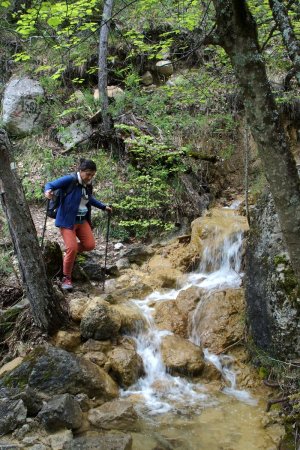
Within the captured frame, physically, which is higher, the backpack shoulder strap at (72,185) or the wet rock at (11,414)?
the backpack shoulder strap at (72,185)

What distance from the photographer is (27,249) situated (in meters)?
4.94

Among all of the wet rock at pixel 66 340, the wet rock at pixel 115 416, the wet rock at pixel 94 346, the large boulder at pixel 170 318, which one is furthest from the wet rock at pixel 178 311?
the wet rock at pixel 115 416

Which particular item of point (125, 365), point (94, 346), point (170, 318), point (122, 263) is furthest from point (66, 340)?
point (122, 263)

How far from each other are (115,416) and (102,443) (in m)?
0.56

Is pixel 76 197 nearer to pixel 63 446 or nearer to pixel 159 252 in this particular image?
pixel 159 252

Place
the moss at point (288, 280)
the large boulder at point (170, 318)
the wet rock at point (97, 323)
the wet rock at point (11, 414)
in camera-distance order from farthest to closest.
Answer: the large boulder at point (170, 318) < the wet rock at point (97, 323) < the moss at point (288, 280) < the wet rock at point (11, 414)

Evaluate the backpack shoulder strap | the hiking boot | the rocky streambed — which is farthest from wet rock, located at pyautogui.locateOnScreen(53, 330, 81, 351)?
the backpack shoulder strap

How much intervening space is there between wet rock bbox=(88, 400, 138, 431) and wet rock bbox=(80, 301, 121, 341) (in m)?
1.10

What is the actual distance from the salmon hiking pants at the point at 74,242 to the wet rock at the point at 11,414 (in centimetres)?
244

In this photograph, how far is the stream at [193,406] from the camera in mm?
4039

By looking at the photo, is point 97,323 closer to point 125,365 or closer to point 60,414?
point 125,365

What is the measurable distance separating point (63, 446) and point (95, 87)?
10.8 m

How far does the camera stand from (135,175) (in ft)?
30.7

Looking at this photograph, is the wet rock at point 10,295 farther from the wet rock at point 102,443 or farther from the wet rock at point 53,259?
the wet rock at point 102,443
